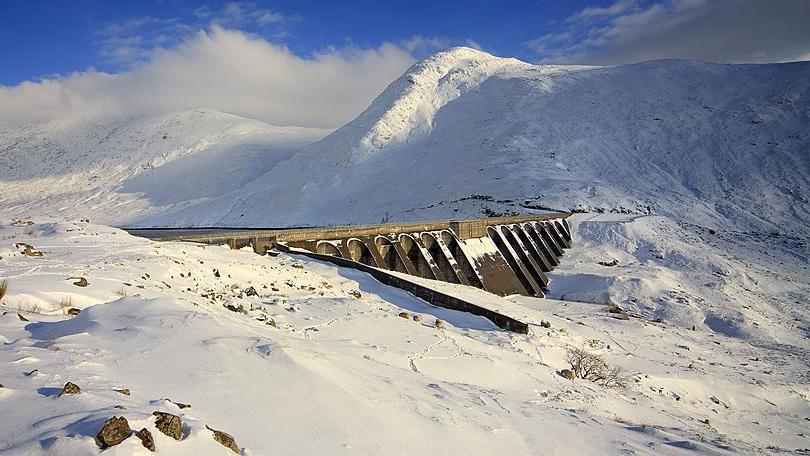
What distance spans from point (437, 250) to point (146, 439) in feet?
74.4

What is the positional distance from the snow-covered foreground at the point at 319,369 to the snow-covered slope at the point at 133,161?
7767cm

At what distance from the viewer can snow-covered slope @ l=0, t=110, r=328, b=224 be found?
83.8m

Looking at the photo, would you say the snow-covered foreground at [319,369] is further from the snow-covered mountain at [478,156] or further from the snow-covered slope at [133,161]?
the snow-covered slope at [133,161]

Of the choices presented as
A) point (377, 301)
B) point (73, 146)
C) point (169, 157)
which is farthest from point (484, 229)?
point (73, 146)

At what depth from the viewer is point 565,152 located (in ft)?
221

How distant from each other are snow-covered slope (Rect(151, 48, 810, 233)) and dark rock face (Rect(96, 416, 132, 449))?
1934 inches

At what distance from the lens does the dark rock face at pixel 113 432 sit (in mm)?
2732

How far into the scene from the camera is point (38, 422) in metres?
2.99

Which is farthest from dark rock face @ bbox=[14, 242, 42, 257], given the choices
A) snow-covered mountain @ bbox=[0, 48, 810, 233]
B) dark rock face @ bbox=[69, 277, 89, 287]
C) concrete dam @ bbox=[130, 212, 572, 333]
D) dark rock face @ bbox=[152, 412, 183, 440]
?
snow-covered mountain @ bbox=[0, 48, 810, 233]

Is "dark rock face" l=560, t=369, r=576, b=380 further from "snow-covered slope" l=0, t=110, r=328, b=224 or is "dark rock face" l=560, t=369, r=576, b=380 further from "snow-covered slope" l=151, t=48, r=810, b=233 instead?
"snow-covered slope" l=0, t=110, r=328, b=224

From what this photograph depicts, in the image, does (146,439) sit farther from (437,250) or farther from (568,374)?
(437,250)

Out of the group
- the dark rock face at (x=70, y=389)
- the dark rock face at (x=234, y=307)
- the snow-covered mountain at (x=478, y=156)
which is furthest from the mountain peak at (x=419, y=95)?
the dark rock face at (x=70, y=389)

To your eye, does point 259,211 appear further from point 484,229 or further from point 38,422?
point 38,422

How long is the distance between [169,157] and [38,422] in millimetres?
110128
